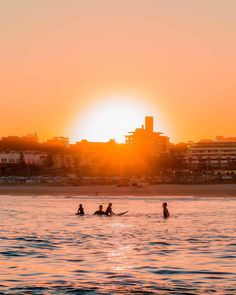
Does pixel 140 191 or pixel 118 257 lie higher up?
pixel 140 191

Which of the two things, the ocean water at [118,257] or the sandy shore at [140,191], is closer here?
the ocean water at [118,257]

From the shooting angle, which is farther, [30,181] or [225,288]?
[30,181]

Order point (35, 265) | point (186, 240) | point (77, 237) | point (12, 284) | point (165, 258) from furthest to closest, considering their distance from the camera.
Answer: point (77, 237), point (186, 240), point (165, 258), point (35, 265), point (12, 284)

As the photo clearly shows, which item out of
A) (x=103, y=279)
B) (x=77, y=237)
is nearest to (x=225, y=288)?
(x=103, y=279)

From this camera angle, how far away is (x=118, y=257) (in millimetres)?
27062

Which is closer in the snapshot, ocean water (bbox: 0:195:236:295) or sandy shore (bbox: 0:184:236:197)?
ocean water (bbox: 0:195:236:295)

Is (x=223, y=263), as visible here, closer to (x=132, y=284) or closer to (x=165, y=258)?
(x=165, y=258)

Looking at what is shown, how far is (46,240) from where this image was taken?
3353cm

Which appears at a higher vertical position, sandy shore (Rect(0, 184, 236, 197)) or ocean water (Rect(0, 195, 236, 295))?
sandy shore (Rect(0, 184, 236, 197))

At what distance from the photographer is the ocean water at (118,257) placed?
803 inches

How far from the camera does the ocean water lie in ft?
66.9

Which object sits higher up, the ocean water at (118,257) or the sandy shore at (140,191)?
the sandy shore at (140,191)

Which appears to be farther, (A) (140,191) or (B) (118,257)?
(A) (140,191)

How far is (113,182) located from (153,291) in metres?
126
